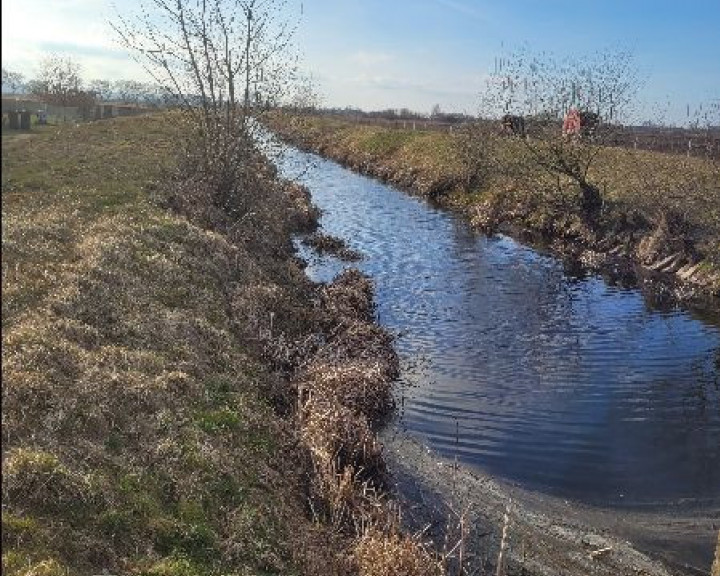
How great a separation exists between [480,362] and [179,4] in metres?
13.2

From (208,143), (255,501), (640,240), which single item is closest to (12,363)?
(255,501)

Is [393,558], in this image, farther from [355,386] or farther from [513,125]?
[513,125]

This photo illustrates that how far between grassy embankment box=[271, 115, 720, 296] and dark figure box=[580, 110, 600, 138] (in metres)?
2.30

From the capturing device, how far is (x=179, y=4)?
2128 cm

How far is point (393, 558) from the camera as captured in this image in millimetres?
7750

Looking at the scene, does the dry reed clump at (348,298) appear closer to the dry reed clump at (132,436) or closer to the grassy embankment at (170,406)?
the grassy embankment at (170,406)

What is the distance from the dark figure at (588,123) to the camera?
110 feet

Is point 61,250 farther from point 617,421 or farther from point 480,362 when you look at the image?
point 617,421

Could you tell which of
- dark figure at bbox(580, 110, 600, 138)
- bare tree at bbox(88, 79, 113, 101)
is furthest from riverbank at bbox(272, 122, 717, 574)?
bare tree at bbox(88, 79, 113, 101)

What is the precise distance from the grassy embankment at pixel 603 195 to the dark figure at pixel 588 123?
90.7 inches

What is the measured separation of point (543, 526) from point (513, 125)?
31.5 meters

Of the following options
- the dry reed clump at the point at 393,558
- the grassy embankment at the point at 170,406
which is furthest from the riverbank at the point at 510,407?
the dry reed clump at the point at 393,558

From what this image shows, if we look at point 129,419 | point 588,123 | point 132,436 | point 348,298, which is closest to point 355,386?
point 129,419

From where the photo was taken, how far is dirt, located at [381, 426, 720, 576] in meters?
9.31
